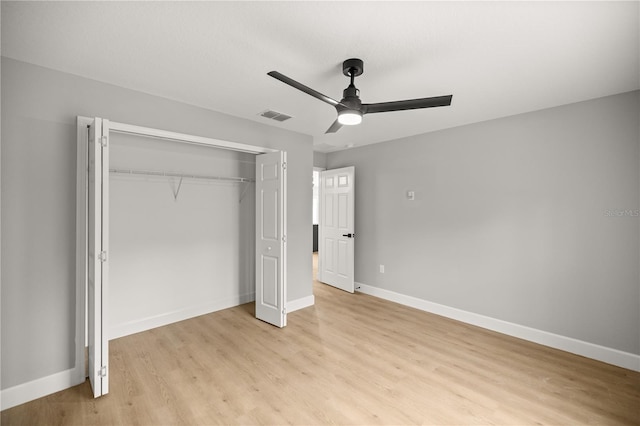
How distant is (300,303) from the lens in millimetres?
4430

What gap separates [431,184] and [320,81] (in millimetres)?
2488

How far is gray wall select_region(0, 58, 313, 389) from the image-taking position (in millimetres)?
2277

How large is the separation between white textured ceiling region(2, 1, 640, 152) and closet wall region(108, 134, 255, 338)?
878mm

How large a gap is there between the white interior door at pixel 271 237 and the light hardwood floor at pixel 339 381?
291 mm

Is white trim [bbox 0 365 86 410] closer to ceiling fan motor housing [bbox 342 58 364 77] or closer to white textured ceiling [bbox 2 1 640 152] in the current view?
white textured ceiling [bbox 2 1 640 152]

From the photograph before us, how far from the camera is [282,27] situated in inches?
73.9

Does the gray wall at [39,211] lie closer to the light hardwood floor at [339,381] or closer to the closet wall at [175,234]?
the light hardwood floor at [339,381]

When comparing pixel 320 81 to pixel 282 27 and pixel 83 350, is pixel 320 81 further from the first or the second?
pixel 83 350

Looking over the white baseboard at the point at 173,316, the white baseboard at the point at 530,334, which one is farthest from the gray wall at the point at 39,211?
the white baseboard at the point at 530,334

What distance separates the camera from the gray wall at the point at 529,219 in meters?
2.90

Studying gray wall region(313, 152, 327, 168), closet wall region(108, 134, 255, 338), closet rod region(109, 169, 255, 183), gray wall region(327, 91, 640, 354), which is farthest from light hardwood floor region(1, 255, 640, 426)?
gray wall region(313, 152, 327, 168)

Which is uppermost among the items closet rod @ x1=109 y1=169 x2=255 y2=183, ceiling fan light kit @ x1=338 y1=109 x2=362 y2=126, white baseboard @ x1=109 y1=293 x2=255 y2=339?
ceiling fan light kit @ x1=338 y1=109 x2=362 y2=126

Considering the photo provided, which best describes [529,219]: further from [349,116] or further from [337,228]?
[337,228]

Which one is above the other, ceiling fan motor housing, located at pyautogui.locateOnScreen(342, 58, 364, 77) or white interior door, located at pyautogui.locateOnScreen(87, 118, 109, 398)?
ceiling fan motor housing, located at pyautogui.locateOnScreen(342, 58, 364, 77)
